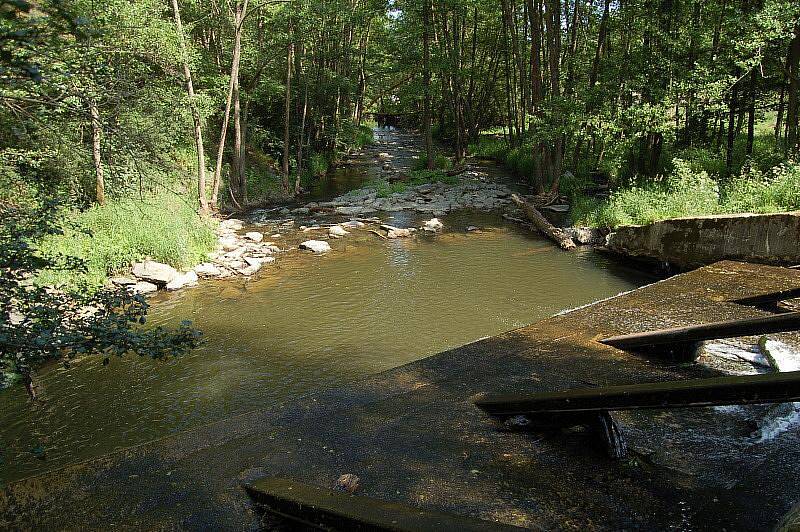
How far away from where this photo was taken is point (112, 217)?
11.5m

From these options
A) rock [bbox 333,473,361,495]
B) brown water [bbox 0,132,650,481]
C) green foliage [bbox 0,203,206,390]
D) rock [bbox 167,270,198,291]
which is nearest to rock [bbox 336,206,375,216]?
brown water [bbox 0,132,650,481]

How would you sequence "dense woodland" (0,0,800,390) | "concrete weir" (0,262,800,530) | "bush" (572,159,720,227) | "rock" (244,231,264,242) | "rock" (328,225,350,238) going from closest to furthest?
"concrete weir" (0,262,800,530) < "dense woodland" (0,0,800,390) < "bush" (572,159,720,227) < "rock" (244,231,264,242) < "rock" (328,225,350,238)

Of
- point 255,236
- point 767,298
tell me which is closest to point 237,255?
point 255,236

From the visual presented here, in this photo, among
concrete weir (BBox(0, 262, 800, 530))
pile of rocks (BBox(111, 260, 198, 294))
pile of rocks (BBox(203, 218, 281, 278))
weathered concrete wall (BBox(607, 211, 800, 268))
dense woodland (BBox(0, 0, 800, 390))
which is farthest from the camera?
pile of rocks (BBox(203, 218, 281, 278))

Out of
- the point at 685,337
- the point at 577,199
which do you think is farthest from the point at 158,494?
the point at 577,199

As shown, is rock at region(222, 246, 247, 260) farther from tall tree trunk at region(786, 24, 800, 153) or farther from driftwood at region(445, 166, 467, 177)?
tall tree trunk at region(786, 24, 800, 153)

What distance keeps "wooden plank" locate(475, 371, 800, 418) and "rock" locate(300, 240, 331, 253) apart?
1052 centimetres

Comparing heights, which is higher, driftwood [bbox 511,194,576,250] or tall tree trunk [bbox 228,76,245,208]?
tall tree trunk [bbox 228,76,245,208]

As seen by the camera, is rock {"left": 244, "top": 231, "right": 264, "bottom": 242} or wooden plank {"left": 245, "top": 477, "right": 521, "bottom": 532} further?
rock {"left": 244, "top": 231, "right": 264, "bottom": 242}

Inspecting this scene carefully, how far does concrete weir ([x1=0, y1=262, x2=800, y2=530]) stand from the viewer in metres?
2.90

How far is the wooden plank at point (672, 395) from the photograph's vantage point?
2.55m

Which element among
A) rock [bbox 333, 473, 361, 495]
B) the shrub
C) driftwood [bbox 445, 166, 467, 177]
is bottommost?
rock [bbox 333, 473, 361, 495]

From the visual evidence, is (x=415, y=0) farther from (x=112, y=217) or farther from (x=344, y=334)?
(x=344, y=334)

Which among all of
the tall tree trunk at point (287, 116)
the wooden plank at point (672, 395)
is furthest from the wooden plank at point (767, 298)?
the tall tree trunk at point (287, 116)
